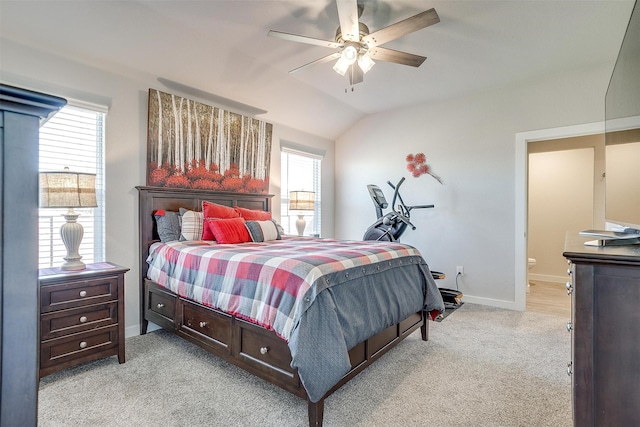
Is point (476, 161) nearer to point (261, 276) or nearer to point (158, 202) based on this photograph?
point (261, 276)

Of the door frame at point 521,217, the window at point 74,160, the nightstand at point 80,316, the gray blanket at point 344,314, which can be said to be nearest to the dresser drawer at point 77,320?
the nightstand at point 80,316

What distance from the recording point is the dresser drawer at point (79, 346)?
2127 mm

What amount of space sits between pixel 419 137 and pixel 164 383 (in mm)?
4263

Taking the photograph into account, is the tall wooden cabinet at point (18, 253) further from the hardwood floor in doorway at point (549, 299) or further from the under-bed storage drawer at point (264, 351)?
the hardwood floor in doorway at point (549, 299)

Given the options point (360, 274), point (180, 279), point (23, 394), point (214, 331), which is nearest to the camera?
point (23, 394)

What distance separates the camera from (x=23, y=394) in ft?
2.37

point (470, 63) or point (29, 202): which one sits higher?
point (470, 63)

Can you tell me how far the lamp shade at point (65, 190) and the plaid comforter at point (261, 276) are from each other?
78 centimetres

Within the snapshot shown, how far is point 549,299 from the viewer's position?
4.37m

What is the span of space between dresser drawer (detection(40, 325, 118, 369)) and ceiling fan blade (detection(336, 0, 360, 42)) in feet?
9.29

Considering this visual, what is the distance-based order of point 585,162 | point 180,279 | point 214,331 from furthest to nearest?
point 585,162
point 180,279
point 214,331

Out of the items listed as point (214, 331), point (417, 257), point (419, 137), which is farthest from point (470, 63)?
point (214, 331)

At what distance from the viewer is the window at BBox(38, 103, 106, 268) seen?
259 centimetres

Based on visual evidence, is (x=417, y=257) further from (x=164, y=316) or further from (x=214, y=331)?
(x=164, y=316)
